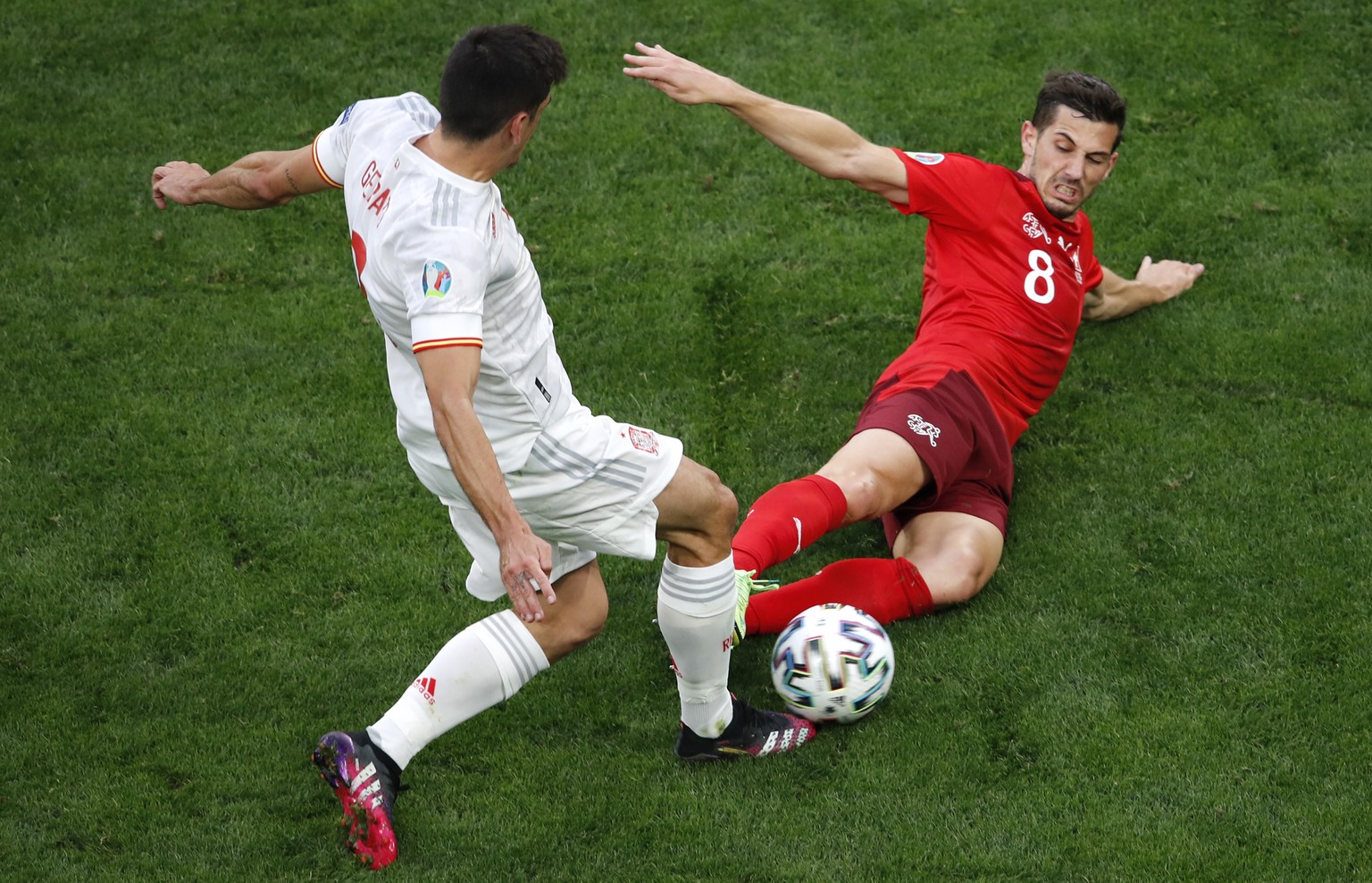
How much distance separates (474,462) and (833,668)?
155 centimetres

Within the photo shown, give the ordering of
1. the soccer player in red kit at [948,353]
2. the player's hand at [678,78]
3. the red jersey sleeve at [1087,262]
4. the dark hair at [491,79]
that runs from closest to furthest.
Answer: the dark hair at [491,79] → the player's hand at [678,78] → the soccer player in red kit at [948,353] → the red jersey sleeve at [1087,262]

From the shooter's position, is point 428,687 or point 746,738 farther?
point 746,738

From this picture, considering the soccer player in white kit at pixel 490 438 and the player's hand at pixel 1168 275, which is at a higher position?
the soccer player in white kit at pixel 490 438

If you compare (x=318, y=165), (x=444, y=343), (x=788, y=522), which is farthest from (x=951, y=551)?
(x=318, y=165)

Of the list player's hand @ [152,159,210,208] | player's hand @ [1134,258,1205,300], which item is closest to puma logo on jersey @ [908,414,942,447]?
player's hand @ [1134,258,1205,300]

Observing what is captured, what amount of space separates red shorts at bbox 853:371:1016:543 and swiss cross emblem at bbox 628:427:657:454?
145 centimetres

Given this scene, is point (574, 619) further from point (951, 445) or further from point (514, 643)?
point (951, 445)

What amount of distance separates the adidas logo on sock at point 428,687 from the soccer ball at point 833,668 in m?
1.10

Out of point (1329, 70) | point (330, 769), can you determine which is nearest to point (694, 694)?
point (330, 769)

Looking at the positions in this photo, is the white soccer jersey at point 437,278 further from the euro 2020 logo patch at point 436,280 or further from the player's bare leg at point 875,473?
the player's bare leg at point 875,473

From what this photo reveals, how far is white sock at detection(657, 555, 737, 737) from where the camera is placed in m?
3.93

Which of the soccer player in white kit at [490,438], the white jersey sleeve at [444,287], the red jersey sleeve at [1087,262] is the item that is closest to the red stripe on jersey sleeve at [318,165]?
the soccer player in white kit at [490,438]

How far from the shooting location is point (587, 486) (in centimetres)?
368

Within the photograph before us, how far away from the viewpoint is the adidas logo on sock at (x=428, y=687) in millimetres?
3875
